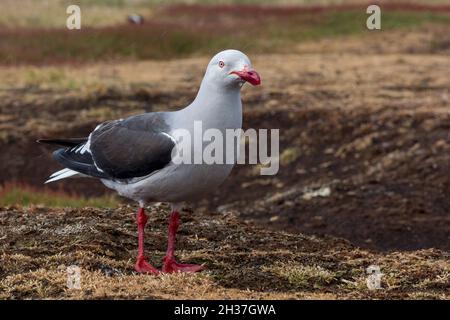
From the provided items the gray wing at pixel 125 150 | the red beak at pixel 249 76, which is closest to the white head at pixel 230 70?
the red beak at pixel 249 76

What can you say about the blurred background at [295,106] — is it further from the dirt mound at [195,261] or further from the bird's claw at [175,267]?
the bird's claw at [175,267]

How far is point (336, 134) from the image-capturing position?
727 inches

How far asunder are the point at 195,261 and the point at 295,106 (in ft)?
40.2

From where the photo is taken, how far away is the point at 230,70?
7953 millimetres

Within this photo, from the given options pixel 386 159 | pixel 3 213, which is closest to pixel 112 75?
pixel 386 159

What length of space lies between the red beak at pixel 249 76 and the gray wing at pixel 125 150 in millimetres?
792

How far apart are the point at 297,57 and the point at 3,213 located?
22332 mm

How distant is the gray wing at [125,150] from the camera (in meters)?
8.17

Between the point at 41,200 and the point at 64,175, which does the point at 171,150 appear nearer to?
the point at 64,175

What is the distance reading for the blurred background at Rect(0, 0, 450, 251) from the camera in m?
14.1

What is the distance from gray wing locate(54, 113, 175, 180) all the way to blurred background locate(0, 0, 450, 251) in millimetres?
4677

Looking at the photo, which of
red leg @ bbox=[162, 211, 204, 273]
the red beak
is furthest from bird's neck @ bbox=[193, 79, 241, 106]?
red leg @ bbox=[162, 211, 204, 273]

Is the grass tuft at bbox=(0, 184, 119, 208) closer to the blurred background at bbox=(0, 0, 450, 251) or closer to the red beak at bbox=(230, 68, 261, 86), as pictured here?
the blurred background at bbox=(0, 0, 450, 251)
